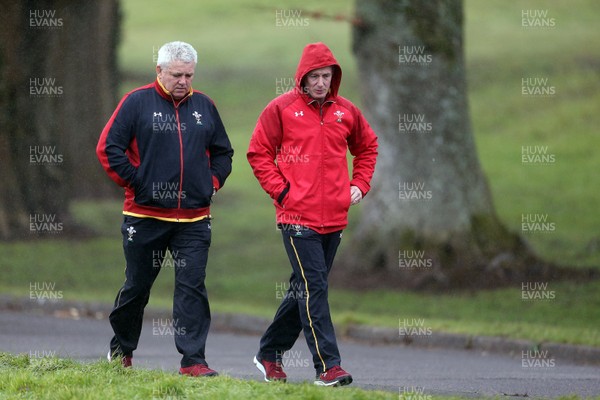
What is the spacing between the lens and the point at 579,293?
14.0 metres

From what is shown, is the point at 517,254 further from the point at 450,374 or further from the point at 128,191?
the point at 128,191

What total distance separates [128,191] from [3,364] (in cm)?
135

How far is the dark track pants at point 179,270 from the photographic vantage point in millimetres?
8023

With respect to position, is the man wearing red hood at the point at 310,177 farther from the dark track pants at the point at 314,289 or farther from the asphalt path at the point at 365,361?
the asphalt path at the point at 365,361

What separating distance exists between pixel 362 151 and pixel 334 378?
160cm

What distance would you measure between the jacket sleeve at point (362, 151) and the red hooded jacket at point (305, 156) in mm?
199

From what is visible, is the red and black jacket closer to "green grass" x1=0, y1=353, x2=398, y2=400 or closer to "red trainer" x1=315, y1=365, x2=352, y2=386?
"green grass" x1=0, y1=353, x2=398, y2=400

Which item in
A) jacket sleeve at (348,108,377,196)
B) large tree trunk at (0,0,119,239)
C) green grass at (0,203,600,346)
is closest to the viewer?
jacket sleeve at (348,108,377,196)

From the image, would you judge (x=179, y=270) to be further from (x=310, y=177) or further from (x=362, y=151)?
(x=362, y=151)

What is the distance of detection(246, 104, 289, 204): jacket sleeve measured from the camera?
802cm

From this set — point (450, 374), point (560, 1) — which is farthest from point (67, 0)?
point (560, 1)

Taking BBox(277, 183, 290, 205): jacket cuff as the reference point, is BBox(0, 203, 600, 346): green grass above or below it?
below

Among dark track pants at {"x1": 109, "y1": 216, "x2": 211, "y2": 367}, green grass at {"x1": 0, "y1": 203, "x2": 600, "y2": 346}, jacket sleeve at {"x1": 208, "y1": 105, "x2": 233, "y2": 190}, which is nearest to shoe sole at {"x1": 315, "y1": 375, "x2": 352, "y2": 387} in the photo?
dark track pants at {"x1": 109, "y1": 216, "x2": 211, "y2": 367}

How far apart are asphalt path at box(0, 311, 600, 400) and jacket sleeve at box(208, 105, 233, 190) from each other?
4.75 ft
